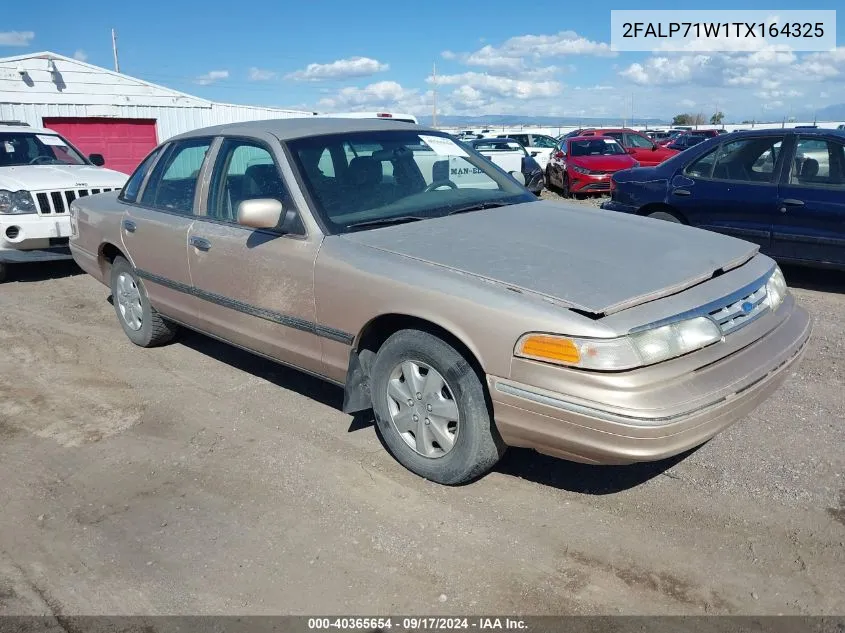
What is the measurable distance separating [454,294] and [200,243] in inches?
80.4

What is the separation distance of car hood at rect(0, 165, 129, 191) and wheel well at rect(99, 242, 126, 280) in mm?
2600

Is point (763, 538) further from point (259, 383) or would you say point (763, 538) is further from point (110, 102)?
point (110, 102)

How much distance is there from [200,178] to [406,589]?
9.78ft

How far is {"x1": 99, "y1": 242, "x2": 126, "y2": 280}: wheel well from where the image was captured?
5566 mm

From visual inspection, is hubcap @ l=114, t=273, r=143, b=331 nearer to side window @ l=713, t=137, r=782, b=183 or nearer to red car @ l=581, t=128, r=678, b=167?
side window @ l=713, t=137, r=782, b=183

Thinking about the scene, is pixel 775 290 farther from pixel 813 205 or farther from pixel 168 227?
pixel 168 227

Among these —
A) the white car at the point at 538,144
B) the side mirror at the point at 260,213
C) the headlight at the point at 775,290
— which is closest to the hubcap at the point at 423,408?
the side mirror at the point at 260,213

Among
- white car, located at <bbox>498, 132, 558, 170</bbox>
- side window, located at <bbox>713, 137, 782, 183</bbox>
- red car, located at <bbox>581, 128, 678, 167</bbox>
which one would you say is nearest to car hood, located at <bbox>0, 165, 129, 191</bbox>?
side window, located at <bbox>713, 137, 782, 183</bbox>

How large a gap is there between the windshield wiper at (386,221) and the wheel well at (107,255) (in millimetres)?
2568

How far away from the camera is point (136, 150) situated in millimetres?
19562

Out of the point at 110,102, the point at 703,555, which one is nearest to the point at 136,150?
the point at 110,102

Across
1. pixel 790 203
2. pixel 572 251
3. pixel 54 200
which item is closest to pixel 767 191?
pixel 790 203

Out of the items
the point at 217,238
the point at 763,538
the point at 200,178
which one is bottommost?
the point at 763,538

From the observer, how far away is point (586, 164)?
50.8ft
